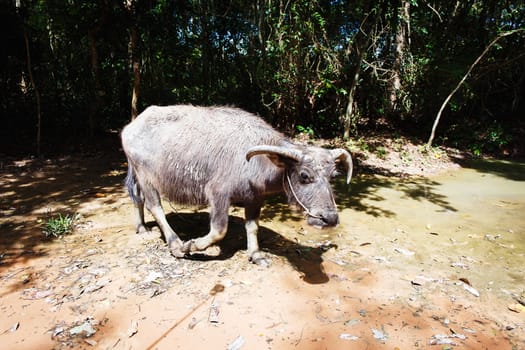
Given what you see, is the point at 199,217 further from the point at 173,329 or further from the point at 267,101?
the point at 267,101

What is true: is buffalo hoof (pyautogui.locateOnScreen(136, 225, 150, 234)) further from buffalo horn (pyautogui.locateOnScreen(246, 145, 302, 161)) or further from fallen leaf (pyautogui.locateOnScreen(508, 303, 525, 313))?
fallen leaf (pyautogui.locateOnScreen(508, 303, 525, 313))

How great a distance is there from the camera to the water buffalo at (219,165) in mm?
3287

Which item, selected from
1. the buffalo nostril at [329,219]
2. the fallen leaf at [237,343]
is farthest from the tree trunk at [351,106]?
the fallen leaf at [237,343]

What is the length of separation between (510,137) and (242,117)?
43.4 ft

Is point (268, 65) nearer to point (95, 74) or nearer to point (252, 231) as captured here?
point (95, 74)

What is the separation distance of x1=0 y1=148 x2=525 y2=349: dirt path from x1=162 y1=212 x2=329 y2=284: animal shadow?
25 mm

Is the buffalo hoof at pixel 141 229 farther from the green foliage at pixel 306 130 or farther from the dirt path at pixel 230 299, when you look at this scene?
the green foliage at pixel 306 130

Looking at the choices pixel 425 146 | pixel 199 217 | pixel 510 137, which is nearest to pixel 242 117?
pixel 199 217

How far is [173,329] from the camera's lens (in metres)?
2.69

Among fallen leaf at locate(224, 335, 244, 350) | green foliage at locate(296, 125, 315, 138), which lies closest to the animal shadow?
fallen leaf at locate(224, 335, 244, 350)

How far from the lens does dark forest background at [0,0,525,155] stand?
10.1 metres

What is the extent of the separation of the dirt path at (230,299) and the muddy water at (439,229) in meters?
0.11

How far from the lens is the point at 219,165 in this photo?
12.1 feet

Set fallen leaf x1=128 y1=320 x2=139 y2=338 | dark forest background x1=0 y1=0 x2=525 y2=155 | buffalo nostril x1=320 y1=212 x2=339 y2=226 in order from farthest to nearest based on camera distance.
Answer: dark forest background x1=0 y1=0 x2=525 y2=155
buffalo nostril x1=320 y1=212 x2=339 y2=226
fallen leaf x1=128 y1=320 x2=139 y2=338
